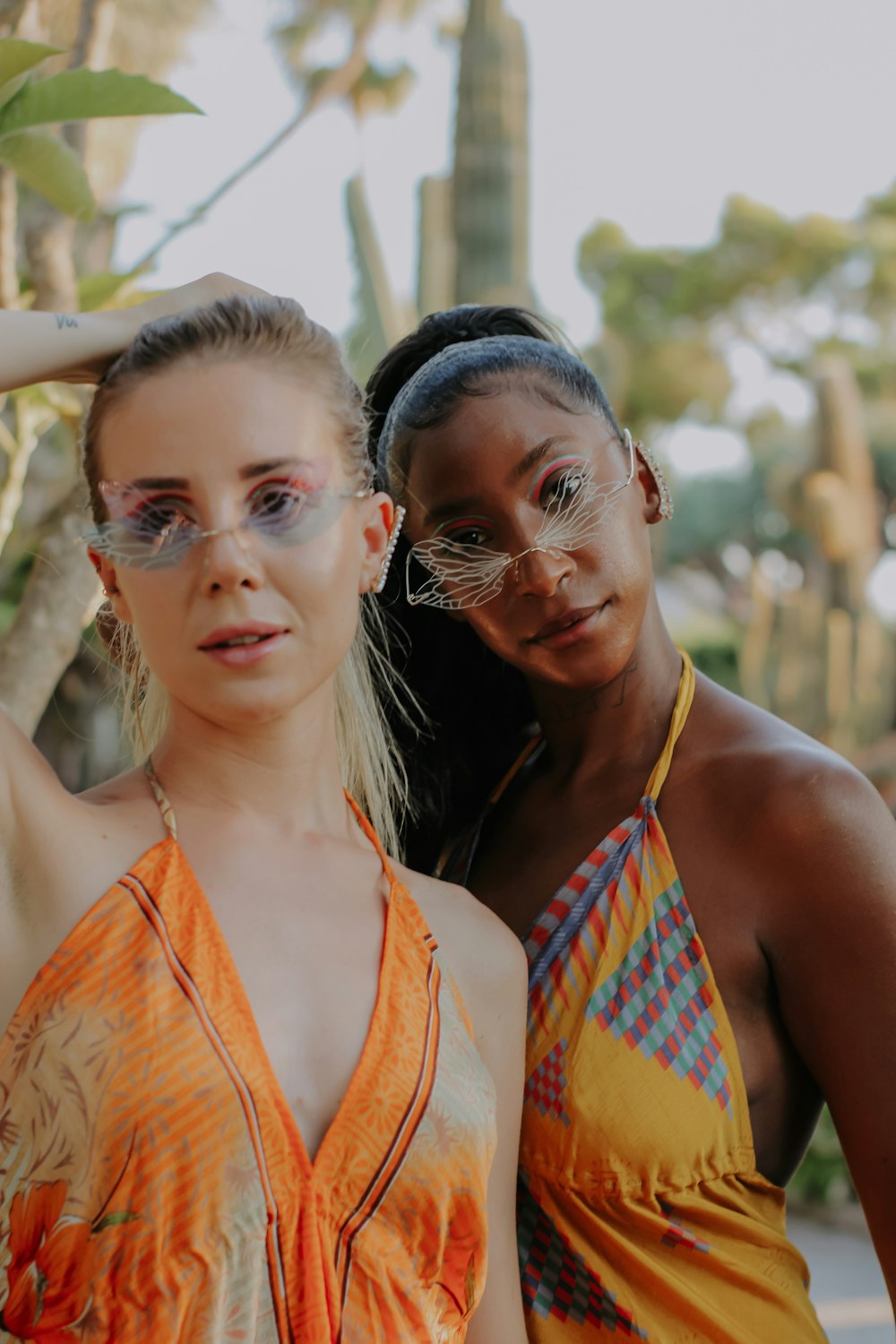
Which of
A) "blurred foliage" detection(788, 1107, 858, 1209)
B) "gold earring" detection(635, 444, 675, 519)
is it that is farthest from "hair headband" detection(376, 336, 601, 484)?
"blurred foliage" detection(788, 1107, 858, 1209)

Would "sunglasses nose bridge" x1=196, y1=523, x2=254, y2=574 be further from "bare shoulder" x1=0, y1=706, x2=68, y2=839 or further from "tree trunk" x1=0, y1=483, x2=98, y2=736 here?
"tree trunk" x1=0, y1=483, x2=98, y2=736

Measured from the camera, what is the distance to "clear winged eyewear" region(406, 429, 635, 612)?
2133mm

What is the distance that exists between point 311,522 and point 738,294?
27.6 m

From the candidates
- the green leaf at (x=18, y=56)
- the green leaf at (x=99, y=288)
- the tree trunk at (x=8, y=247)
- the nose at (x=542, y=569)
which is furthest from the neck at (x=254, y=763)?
the tree trunk at (x=8, y=247)

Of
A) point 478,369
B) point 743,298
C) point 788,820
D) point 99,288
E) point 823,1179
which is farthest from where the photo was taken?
point 743,298

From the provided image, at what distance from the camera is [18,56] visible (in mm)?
1850

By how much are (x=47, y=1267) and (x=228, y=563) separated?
765mm

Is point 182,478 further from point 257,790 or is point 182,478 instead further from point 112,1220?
point 112,1220

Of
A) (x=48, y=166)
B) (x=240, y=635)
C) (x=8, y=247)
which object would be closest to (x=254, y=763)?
(x=240, y=635)

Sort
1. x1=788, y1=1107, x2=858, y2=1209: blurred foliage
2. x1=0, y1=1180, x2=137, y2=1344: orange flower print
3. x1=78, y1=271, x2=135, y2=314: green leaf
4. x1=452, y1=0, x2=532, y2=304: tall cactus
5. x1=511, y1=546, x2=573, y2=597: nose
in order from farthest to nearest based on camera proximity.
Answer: x1=452, y1=0, x2=532, y2=304: tall cactus
x1=788, y1=1107, x2=858, y2=1209: blurred foliage
x1=78, y1=271, x2=135, y2=314: green leaf
x1=511, y1=546, x2=573, y2=597: nose
x1=0, y1=1180, x2=137, y2=1344: orange flower print

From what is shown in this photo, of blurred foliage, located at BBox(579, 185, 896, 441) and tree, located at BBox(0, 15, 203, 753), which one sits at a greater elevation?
blurred foliage, located at BBox(579, 185, 896, 441)

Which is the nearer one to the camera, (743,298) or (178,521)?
(178,521)

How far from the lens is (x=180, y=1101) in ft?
4.80

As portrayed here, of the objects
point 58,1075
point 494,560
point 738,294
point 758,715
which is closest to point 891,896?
point 758,715
